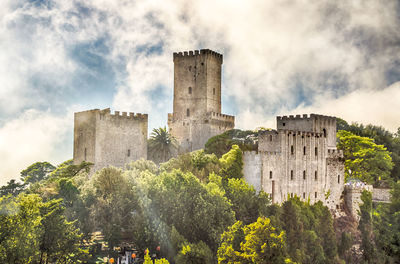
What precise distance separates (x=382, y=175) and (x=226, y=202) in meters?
24.9

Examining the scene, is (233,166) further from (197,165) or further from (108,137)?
(108,137)

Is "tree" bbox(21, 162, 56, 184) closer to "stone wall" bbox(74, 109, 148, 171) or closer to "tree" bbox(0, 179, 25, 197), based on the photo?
"tree" bbox(0, 179, 25, 197)

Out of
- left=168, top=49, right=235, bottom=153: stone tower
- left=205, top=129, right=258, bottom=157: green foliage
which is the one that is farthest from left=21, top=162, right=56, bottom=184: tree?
left=205, top=129, right=258, bottom=157: green foliage

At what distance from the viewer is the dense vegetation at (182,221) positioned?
28703mm

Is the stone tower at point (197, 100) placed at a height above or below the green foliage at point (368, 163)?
above

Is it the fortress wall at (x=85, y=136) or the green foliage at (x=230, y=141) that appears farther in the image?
the green foliage at (x=230, y=141)

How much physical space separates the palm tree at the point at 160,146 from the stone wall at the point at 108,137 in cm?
228

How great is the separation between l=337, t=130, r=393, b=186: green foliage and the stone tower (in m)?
14.0

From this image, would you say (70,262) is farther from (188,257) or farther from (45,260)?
(188,257)

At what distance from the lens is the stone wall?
4431 cm

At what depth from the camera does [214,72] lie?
5734 cm

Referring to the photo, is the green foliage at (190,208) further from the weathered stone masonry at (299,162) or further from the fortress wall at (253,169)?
the weathered stone masonry at (299,162)

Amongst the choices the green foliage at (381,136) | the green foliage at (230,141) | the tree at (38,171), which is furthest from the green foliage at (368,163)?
the tree at (38,171)

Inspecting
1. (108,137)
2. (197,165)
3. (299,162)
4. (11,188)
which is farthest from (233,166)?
(11,188)
